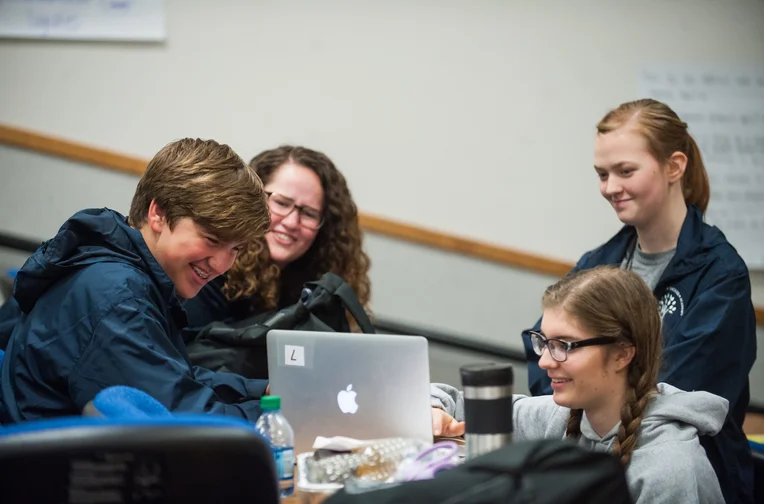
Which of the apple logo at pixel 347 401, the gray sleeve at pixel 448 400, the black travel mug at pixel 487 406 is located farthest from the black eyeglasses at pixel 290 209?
the black travel mug at pixel 487 406

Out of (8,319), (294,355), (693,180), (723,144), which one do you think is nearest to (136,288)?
(294,355)

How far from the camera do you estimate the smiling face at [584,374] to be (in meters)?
1.72

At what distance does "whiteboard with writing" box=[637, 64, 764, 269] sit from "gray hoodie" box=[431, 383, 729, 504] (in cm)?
201

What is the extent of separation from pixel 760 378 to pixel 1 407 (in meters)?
3.05

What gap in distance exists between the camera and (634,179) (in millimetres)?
2412

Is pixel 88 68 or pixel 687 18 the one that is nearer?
pixel 88 68

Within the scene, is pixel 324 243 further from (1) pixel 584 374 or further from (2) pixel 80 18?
(2) pixel 80 18

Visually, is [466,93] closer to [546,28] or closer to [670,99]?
[546,28]

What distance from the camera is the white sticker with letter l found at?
1729mm

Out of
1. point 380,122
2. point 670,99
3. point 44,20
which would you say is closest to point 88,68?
point 44,20

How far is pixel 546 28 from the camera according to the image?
3.52 meters

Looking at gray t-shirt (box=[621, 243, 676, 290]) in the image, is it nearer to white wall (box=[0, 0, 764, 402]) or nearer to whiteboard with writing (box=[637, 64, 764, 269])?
white wall (box=[0, 0, 764, 402])

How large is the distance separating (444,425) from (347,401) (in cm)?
26

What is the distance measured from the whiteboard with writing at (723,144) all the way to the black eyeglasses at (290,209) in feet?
5.38
